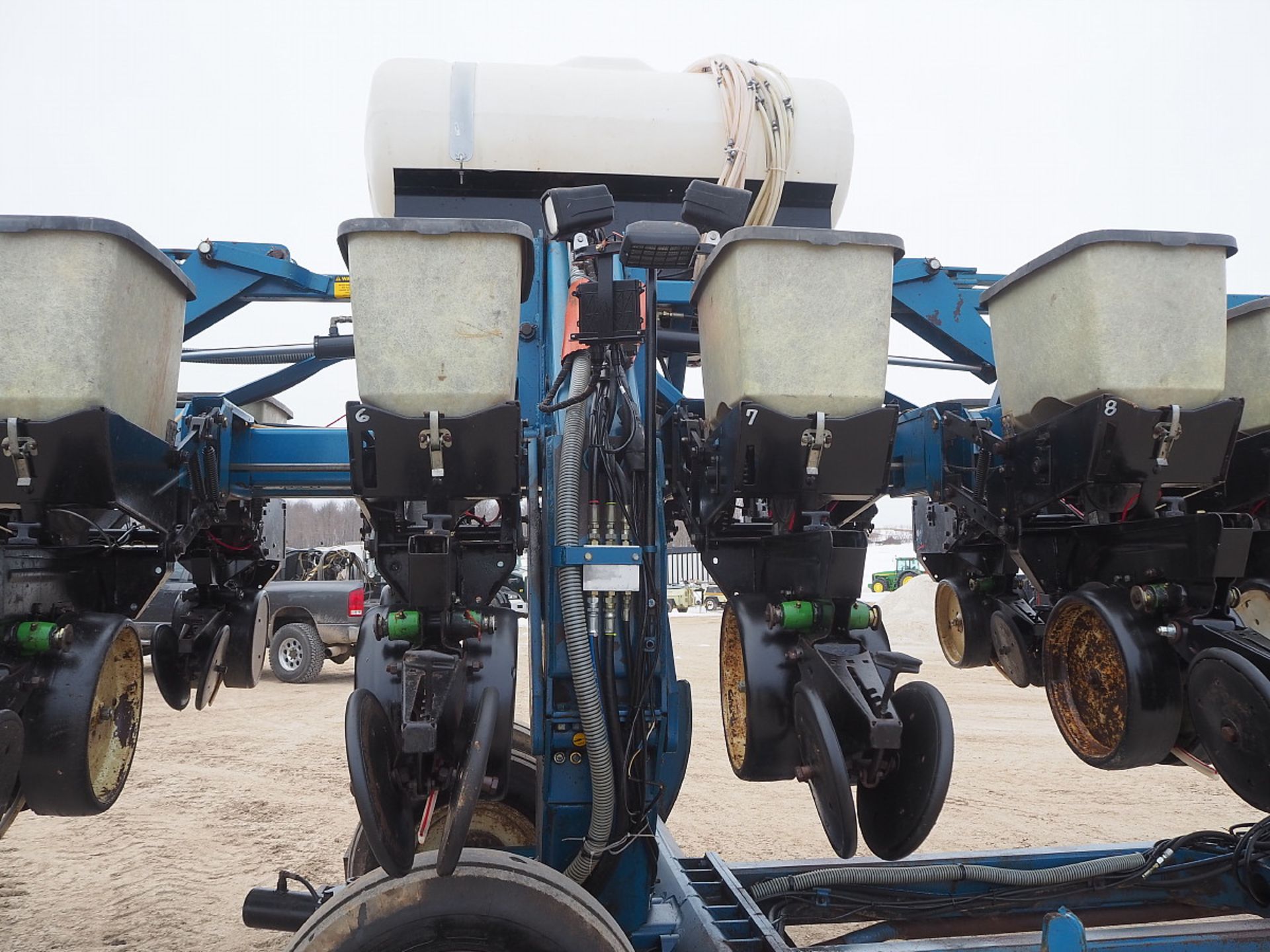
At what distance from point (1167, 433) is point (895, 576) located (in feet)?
93.1

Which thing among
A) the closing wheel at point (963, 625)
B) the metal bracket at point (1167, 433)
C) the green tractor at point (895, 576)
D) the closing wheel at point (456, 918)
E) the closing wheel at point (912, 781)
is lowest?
the green tractor at point (895, 576)

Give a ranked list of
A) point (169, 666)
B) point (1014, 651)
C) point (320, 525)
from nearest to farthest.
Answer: point (169, 666), point (1014, 651), point (320, 525)

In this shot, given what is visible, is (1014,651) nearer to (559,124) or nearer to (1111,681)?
(1111,681)

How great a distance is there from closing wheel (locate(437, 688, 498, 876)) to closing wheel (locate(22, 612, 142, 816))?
97 cm

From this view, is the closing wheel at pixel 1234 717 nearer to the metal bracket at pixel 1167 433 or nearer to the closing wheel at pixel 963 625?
the metal bracket at pixel 1167 433

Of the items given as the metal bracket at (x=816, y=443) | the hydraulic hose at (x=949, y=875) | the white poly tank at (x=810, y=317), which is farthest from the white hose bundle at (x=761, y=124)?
the hydraulic hose at (x=949, y=875)

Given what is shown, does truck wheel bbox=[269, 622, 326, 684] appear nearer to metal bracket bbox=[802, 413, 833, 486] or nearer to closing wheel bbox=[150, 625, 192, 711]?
closing wheel bbox=[150, 625, 192, 711]

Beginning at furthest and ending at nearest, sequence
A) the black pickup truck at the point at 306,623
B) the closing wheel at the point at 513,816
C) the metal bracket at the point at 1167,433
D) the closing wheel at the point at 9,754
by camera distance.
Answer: the black pickup truck at the point at 306,623 < the closing wheel at the point at 513,816 < the metal bracket at the point at 1167,433 < the closing wheel at the point at 9,754

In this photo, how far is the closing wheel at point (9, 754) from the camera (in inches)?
85.7

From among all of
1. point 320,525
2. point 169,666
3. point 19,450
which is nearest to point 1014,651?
point 169,666

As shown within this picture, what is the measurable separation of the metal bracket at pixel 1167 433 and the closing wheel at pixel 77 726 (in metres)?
2.93

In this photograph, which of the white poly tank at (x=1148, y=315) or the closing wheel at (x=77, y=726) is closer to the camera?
the closing wheel at (x=77, y=726)

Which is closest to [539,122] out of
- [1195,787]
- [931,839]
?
[931,839]

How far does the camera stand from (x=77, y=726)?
2.42 meters
